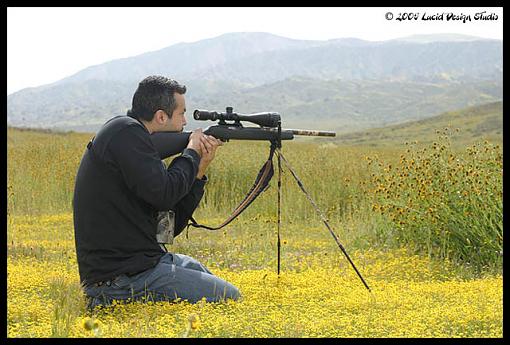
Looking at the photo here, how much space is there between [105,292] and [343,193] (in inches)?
298

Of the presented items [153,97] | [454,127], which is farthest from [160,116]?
[454,127]

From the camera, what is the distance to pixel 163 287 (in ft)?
18.8

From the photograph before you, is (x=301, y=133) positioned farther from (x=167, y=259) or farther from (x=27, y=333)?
(x=27, y=333)

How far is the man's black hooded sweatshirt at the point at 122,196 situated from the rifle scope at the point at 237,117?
0.37 m

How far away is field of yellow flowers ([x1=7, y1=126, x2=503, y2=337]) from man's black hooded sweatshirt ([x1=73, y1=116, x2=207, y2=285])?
14.1 inches

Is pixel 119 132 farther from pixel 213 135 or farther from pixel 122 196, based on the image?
pixel 213 135

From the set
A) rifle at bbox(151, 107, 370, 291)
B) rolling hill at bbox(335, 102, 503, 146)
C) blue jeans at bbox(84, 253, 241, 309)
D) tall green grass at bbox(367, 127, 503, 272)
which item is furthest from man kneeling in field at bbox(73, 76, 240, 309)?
rolling hill at bbox(335, 102, 503, 146)

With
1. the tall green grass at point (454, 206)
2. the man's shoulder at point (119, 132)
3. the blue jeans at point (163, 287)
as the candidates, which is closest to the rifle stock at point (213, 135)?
the man's shoulder at point (119, 132)

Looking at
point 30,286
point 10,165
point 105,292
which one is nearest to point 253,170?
point 10,165

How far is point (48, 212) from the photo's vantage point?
41.6 feet

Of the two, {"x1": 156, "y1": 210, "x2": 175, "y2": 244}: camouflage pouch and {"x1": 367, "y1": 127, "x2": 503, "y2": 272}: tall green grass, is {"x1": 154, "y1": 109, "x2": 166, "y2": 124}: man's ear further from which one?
{"x1": 367, "y1": 127, "x2": 503, "y2": 272}: tall green grass

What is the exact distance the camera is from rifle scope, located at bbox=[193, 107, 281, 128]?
587 centimetres

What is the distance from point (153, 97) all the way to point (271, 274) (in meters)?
2.71

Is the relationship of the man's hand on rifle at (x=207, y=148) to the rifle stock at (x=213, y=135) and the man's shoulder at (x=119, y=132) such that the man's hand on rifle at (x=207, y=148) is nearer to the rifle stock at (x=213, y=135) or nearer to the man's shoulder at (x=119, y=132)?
the rifle stock at (x=213, y=135)
